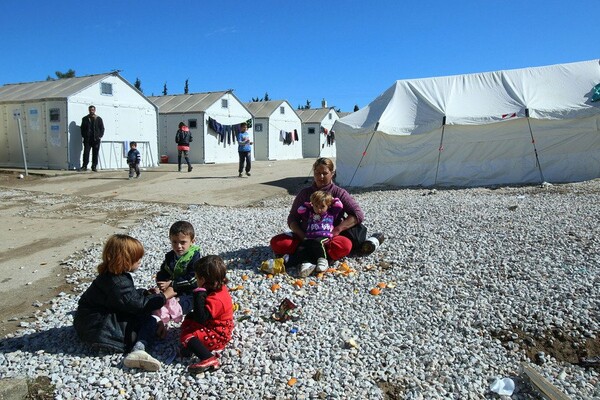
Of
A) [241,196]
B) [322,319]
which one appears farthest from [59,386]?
[241,196]

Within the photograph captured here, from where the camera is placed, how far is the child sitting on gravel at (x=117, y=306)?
349 cm

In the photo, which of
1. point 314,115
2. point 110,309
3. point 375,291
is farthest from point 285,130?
point 110,309

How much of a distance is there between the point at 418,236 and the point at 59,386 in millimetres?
4633

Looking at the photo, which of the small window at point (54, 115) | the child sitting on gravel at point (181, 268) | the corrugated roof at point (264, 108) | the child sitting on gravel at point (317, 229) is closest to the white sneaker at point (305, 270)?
the child sitting on gravel at point (317, 229)

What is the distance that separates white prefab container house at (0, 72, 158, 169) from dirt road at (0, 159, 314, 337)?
123 cm

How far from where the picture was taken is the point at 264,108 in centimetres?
3125

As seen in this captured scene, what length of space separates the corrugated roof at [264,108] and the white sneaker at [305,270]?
25725mm

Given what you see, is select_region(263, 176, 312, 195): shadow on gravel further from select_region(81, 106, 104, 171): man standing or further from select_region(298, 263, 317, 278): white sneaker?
select_region(298, 263, 317, 278): white sneaker

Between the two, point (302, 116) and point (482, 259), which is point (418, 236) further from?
point (302, 116)

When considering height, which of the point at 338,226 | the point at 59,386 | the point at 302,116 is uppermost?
the point at 302,116

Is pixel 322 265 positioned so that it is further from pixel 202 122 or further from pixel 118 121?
pixel 202 122

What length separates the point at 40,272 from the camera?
592cm

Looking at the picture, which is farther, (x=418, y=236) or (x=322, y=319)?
(x=418, y=236)

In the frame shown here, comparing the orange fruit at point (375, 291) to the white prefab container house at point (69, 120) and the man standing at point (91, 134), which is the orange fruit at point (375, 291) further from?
Answer: the white prefab container house at point (69, 120)
